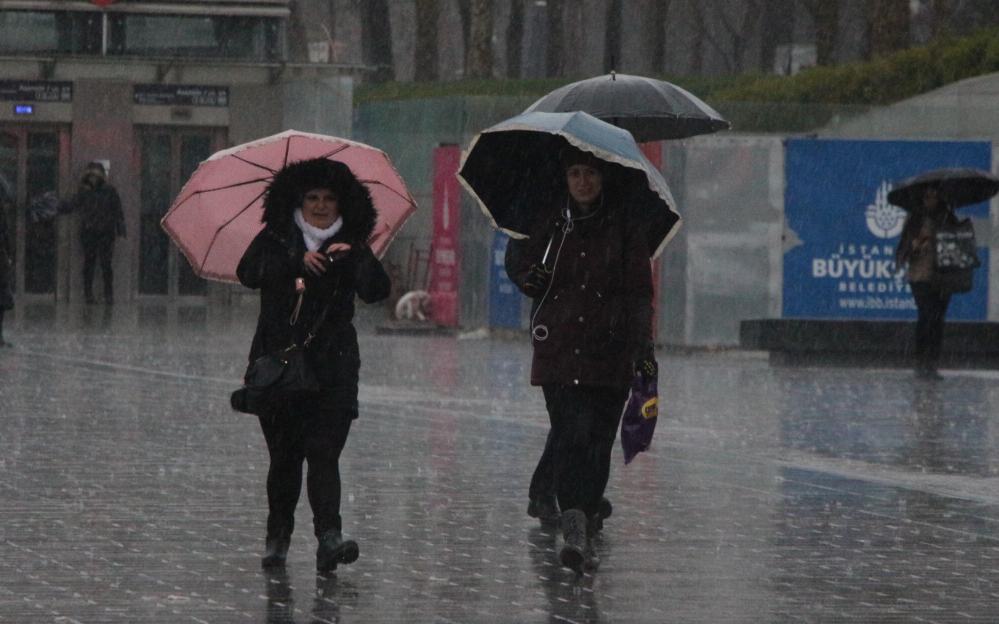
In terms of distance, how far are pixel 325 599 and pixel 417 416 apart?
6.25 metres

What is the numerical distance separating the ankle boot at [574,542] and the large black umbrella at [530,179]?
105cm

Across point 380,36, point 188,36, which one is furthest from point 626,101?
point 380,36

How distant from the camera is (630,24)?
64.7 meters

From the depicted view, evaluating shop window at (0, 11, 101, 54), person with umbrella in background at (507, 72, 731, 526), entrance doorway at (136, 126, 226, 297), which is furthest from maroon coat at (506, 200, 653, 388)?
shop window at (0, 11, 101, 54)

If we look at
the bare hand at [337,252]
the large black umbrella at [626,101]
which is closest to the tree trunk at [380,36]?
the large black umbrella at [626,101]

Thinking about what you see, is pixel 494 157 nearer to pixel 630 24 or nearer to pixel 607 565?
pixel 607 565

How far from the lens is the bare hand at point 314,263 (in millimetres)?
6684

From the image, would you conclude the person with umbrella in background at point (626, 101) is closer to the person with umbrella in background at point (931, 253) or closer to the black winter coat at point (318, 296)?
the black winter coat at point (318, 296)

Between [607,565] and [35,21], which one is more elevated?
[35,21]

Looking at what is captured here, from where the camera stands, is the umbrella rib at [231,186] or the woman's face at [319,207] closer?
the woman's face at [319,207]

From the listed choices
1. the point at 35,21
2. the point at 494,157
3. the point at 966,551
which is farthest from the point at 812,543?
the point at 35,21

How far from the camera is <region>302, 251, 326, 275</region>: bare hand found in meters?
6.68

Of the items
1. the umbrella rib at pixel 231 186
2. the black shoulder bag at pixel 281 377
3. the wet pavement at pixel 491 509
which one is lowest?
the wet pavement at pixel 491 509

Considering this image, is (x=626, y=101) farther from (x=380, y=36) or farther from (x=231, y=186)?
(x=380, y=36)
